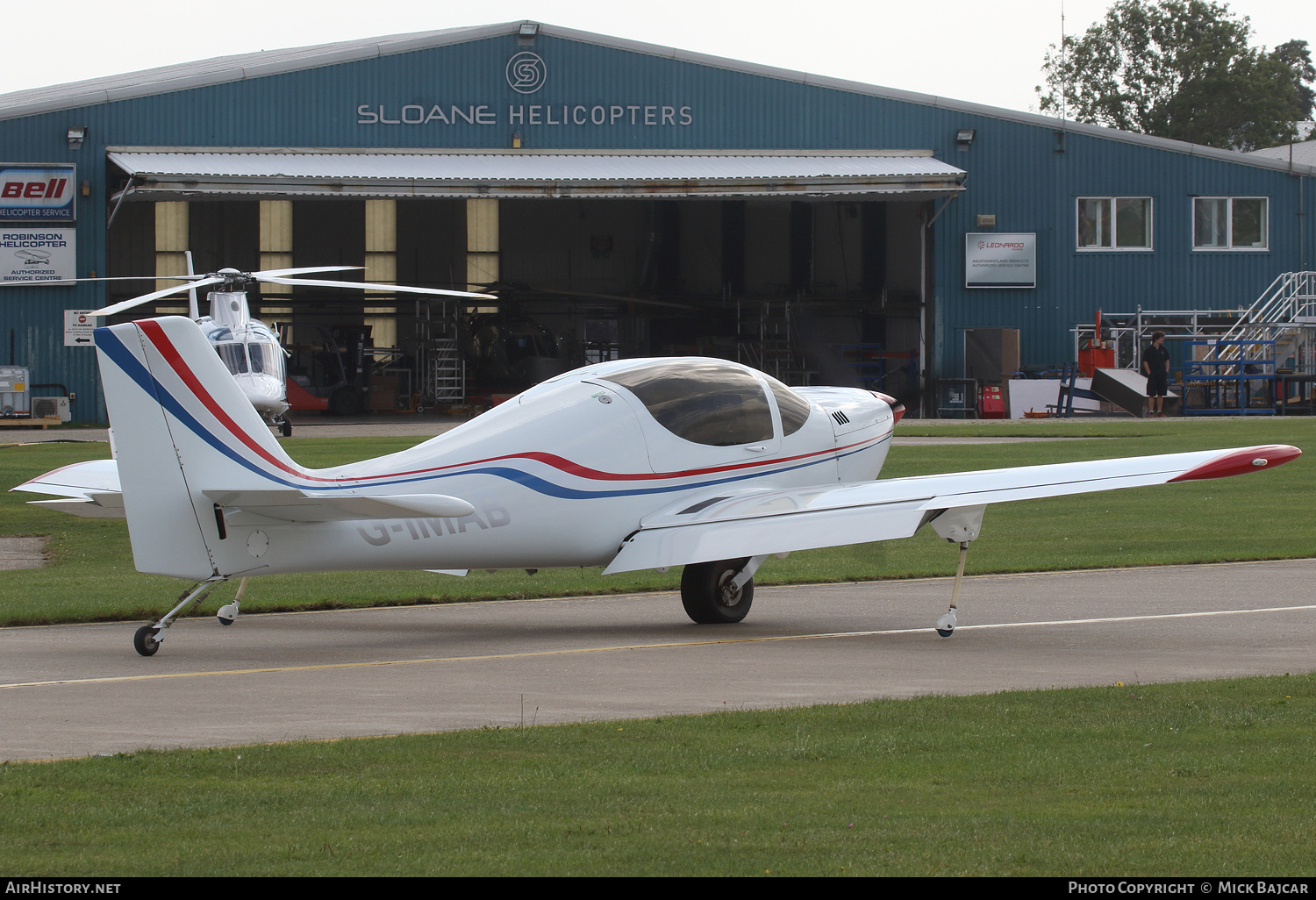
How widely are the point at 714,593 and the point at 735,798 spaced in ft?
19.8

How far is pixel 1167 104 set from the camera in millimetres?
97188

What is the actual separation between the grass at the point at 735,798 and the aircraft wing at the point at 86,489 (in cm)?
436

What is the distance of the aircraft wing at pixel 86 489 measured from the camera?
11.4 metres

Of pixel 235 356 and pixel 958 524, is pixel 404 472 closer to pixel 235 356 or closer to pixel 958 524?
pixel 958 524

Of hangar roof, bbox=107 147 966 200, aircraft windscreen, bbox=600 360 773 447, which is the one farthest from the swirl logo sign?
aircraft windscreen, bbox=600 360 773 447

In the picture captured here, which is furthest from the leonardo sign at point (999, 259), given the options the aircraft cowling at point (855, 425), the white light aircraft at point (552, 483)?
the white light aircraft at point (552, 483)

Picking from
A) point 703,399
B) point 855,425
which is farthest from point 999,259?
point 703,399

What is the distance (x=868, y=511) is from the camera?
11.2 meters

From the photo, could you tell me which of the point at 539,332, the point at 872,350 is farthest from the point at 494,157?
the point at 872,350

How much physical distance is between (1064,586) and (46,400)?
35.0 metres

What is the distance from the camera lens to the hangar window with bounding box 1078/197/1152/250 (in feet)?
155

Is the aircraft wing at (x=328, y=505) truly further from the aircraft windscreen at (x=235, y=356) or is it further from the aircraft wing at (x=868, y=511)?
the aircraft windscreen at (x=235, y=356)

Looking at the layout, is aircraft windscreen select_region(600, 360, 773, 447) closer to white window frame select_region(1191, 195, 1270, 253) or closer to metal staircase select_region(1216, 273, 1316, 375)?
metal staircase select_region(1216, 273, 1316, 375)
